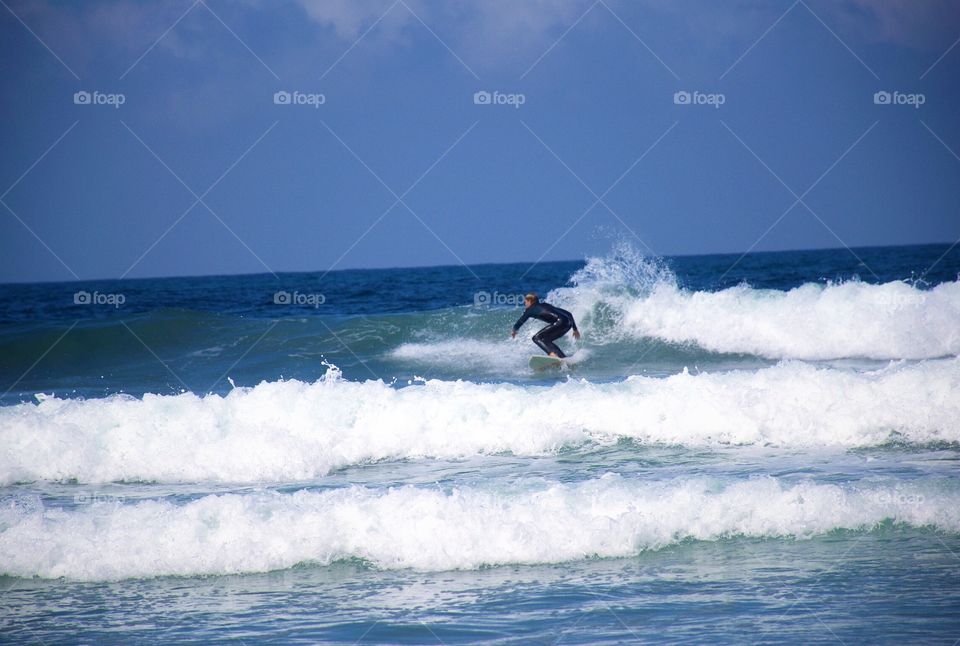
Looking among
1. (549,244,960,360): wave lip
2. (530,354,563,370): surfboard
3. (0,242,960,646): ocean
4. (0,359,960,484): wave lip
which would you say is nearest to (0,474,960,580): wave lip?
(0,242,960,646): ocean

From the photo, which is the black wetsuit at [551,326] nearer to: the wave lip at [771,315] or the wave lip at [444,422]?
the wave lip at [771,315]

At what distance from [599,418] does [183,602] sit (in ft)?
18.1

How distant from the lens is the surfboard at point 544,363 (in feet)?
53.0

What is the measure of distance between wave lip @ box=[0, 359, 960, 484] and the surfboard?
5049 mm

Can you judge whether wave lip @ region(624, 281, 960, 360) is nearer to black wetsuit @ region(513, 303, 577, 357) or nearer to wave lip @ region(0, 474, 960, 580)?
black wetsuit @ region(513, 303, 577, 357)

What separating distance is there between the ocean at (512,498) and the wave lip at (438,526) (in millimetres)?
17

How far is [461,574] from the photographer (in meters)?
6.32

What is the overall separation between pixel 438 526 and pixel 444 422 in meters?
3.81

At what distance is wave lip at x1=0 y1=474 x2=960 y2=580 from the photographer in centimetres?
658

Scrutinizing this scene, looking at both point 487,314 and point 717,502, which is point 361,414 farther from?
point 487,314

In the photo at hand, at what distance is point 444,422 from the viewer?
34.4ft

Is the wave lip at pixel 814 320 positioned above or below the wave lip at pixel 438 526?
above

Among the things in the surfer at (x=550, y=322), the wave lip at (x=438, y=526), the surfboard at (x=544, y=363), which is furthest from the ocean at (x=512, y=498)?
the surfer at (x=550, y=322)

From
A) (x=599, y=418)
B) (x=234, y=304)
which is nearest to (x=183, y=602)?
(x=599, y=418)
